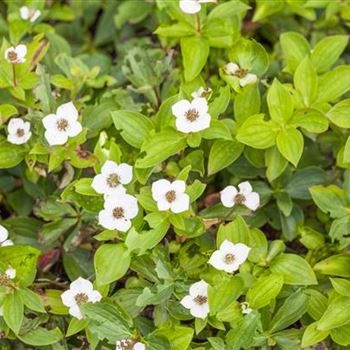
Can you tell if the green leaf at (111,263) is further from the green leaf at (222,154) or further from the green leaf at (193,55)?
the green leaf at (193,55)

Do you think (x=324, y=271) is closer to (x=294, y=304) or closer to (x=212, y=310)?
(x=294, y=304)

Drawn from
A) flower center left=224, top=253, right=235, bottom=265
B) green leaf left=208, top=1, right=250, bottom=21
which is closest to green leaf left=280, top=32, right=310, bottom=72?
green leaf left=208, top=1, right=250, bottom=21

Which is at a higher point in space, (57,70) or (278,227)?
(57,70)

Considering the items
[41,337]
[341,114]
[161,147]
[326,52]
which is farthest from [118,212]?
[326,52]

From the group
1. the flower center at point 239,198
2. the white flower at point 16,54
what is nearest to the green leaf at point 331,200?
the flower center at point 239,198

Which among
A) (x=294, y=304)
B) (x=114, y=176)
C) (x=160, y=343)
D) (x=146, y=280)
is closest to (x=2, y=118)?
(x=114, y=176)

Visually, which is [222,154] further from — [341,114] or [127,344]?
[127,344]
